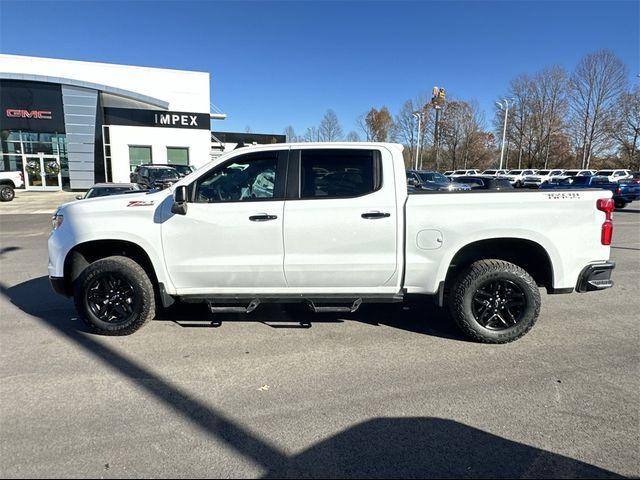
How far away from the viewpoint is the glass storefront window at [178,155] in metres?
29.5

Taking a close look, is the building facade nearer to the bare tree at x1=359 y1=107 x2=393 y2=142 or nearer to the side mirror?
the side mirror

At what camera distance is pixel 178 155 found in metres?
29.7

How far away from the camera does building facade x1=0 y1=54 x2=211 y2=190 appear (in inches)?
1023

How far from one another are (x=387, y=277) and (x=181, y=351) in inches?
86.6

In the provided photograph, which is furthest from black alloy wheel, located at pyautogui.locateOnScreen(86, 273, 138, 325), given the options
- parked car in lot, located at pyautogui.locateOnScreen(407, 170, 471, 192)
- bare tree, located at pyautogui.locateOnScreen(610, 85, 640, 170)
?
bare tree, located at pyautogui.locateOnScreen(610, 85, 640, 170)

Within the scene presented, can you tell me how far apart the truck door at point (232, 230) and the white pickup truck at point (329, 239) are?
11mm

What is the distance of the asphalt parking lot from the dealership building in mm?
26192

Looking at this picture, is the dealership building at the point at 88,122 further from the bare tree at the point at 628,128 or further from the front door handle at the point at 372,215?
the bare tree at the point at 628,128

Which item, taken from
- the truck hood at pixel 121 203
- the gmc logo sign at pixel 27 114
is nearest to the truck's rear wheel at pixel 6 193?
the gmc logo sign at pixel 27 114

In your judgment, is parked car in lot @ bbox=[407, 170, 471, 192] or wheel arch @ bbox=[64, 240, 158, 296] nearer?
wheel arch @ bbox=[64, 240, 158, 296]

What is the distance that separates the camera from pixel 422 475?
236 cm

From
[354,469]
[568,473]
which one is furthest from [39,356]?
[568,473]

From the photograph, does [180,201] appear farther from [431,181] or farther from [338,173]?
[431,181]

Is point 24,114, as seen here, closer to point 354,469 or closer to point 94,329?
point 94,329
